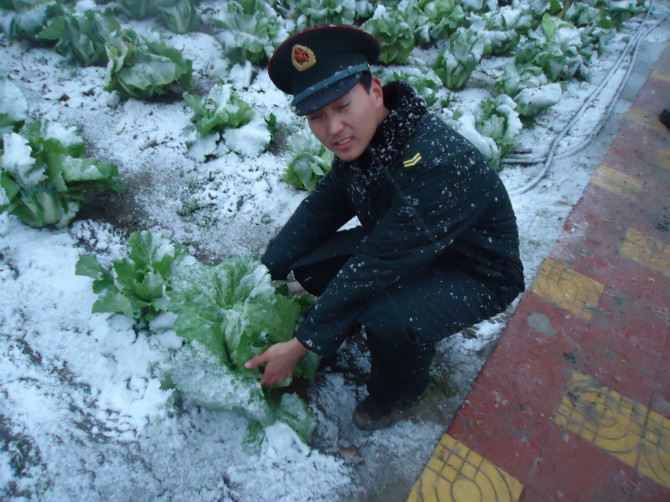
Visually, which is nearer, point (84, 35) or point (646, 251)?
point (646, 251)

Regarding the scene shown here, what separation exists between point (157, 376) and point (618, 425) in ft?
6.55

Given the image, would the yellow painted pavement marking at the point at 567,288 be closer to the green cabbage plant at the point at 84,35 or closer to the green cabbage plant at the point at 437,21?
the green cabbage plant at the point at 437,21

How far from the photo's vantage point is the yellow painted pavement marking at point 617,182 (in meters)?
2.97

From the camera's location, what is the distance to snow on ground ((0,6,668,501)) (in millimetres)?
1490

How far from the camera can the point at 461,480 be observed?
Result: 157 cm

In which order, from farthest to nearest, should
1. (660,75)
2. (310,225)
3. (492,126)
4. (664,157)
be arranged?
(660,75)
(664,157)
(492,126)
(310,225)

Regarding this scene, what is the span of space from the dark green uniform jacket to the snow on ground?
Answer: 0.51 meters

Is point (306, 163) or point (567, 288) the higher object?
point (306, 163)

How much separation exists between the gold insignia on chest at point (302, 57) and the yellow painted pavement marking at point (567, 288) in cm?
174

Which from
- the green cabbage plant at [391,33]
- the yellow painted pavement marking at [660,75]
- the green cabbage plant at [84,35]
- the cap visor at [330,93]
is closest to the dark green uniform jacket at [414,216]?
the cap visor at [330,93]

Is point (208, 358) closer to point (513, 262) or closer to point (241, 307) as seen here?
point (241, 307)

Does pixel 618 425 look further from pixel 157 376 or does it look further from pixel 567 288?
pixel 157 376

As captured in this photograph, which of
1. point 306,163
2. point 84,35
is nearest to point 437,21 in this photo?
point 306,163

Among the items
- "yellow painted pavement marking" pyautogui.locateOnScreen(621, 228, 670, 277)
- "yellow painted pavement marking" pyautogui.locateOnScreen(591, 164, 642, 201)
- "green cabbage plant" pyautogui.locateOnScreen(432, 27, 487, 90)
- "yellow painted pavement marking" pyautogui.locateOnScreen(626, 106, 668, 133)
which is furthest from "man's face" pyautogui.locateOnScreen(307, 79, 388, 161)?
"yellow painted pavement marking" pyautogui.locateOnScreen(626, 106, 668, 133)
